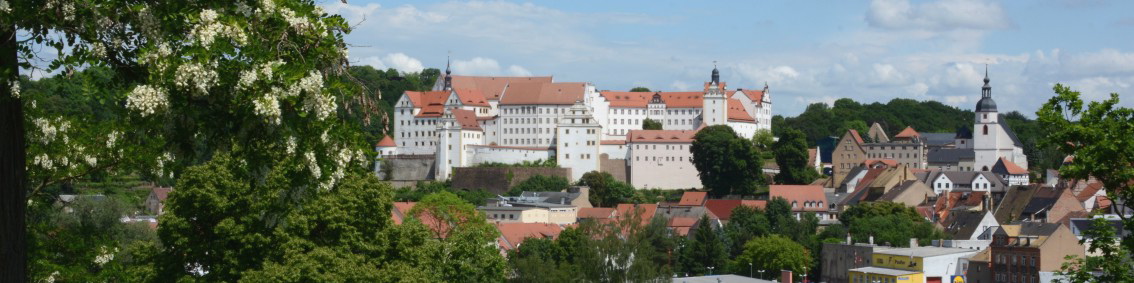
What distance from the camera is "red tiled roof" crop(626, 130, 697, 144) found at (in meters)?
115

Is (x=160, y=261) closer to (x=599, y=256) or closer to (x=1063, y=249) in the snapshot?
(x=599, y=256)

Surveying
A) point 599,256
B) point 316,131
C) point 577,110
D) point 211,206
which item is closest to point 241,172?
point 316,131

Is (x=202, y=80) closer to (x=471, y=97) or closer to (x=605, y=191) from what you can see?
(x=605, y=191)

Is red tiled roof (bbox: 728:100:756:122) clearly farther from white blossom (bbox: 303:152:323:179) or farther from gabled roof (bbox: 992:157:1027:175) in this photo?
white blossom (bbox: 303:152:323:179)

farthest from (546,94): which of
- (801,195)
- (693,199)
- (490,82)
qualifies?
Answer: (801,195)

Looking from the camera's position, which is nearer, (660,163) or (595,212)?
(595,212)

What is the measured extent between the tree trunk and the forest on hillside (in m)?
134

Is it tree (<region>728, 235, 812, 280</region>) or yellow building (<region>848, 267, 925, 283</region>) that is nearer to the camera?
yellow building (<region>848, 267, 925, 283</region>)

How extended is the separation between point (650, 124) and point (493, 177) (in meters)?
20.6

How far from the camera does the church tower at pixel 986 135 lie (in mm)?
120000

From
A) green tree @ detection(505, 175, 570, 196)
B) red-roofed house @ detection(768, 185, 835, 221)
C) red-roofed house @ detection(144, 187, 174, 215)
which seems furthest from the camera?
green tree @ detection(505, 175, 570, 196)

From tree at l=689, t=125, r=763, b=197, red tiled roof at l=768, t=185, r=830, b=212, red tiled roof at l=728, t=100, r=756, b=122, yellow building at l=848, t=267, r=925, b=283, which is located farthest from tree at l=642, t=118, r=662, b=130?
yellow building at l=848, t=267, r=925, b=283

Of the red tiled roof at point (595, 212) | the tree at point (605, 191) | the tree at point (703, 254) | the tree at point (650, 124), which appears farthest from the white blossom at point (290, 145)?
the tree at point (650, 124)

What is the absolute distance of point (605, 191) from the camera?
10569 centimetres
